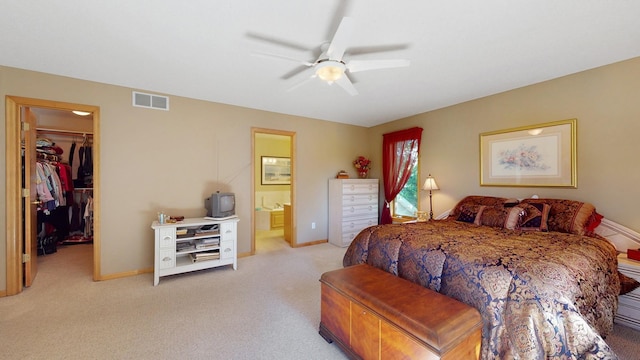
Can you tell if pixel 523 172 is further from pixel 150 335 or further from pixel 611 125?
pixel 150 335

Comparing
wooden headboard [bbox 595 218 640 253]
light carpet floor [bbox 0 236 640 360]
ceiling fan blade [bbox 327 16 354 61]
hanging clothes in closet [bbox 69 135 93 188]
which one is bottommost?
light carpet floor [bbox 0 236 640 360]

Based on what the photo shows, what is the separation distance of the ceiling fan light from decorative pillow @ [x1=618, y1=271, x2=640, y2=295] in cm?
301

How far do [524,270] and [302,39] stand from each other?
7.66 ft

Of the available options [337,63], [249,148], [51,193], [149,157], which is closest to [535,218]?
[337,63]

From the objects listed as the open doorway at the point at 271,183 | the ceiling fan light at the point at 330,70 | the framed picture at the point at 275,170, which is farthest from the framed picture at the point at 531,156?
the framed picture at the point at 275,170

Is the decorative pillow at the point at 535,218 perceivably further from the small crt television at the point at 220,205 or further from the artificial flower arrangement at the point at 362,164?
the small crt television at the point at 220,205

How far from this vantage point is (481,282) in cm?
159

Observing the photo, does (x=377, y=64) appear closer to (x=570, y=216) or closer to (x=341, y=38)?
(x=341, y=38)

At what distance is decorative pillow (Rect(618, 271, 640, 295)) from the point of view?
211 centimetres

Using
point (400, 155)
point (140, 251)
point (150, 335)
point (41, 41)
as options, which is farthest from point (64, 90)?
point (400, 155)

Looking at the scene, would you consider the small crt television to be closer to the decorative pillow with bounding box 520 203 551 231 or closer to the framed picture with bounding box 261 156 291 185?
the framed picture with bounding box 261 156 291 185

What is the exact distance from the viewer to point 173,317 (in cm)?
227

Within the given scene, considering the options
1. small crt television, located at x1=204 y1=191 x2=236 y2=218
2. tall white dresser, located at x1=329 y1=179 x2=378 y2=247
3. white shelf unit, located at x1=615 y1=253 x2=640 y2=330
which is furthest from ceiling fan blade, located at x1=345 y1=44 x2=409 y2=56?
white shelf unit, located at x1=615 y1=253 x2=640 y2=330

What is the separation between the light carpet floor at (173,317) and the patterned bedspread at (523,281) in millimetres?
684
